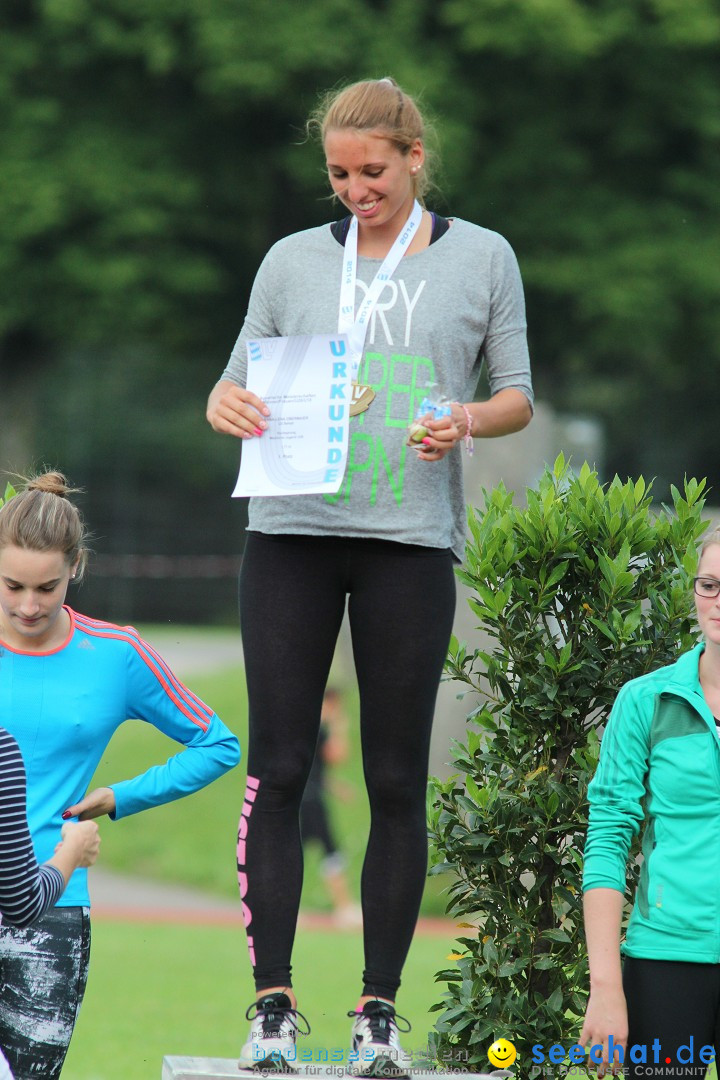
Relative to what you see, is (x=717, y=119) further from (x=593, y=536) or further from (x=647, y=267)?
(x=593, y=536)

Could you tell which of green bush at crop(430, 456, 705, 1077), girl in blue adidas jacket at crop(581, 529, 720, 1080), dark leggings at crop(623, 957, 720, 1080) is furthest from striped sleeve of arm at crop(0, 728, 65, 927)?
green bush at crop(430, 456, 705, 1077)

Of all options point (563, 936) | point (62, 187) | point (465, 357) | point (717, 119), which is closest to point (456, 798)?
point (563, 936)

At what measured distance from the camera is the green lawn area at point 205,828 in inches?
530

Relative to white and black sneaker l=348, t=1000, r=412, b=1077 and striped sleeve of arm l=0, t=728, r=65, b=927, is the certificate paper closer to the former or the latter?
striped sleeve of arm l=0, t=728, r=65, b=927

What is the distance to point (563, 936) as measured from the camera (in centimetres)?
419

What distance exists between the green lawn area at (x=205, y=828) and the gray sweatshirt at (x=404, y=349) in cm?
906

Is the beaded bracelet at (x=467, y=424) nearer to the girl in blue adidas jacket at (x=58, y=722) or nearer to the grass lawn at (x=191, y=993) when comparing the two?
the girl in blue adidas jacket at (x=58, y=722)

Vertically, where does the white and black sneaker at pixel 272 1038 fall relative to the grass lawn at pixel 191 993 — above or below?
above

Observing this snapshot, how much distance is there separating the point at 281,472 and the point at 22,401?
1873 cm

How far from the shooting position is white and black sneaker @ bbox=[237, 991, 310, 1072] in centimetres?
381

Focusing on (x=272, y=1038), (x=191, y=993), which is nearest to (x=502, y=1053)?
(x=272, y=1038)

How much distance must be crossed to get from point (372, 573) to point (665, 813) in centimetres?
95

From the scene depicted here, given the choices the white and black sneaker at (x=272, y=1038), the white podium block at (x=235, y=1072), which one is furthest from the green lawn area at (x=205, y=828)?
the white and black sneaker at (x=272, y=1038)

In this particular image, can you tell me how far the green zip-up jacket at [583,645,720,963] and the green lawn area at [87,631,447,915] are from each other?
9.31 metres
